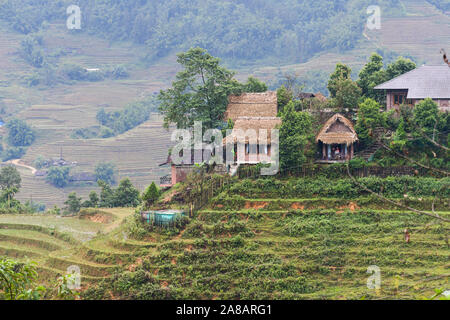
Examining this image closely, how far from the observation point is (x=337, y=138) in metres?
22.8

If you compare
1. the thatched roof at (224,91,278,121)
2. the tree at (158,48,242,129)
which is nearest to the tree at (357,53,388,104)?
the thatched roof at (224,91,278,121)

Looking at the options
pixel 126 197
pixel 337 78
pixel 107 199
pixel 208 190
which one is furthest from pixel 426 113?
pixel 107 199

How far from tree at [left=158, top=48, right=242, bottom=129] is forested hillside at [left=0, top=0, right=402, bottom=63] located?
201ft

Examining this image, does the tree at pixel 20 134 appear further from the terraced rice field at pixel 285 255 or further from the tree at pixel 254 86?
the terraced rice field at pixel 285 255

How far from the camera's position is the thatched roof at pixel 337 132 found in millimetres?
22688

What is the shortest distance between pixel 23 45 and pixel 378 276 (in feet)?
266

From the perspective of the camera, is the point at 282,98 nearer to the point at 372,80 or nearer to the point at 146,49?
the point at 372,80

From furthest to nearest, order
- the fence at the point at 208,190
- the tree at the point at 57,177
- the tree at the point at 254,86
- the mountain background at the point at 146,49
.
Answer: the mountain background at the point at 146,49 < the tree at the point at 57,177 < the tree at the point at 254,86 < the fence at the point at 208,190

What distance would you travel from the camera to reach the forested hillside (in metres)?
91.4

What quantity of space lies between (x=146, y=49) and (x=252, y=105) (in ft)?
235

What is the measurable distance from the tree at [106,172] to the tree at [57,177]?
281 cm

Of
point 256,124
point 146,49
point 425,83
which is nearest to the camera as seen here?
point 256,124

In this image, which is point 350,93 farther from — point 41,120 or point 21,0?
point 21,0

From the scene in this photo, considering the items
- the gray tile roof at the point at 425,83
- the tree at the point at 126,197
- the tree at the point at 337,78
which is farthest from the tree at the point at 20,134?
the gray tile roof at the point at 425,83
